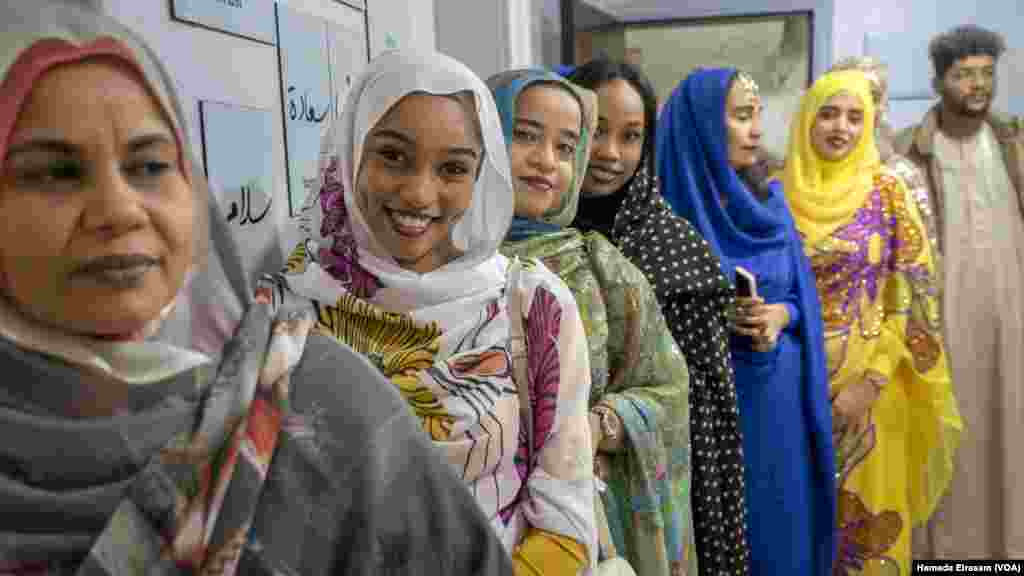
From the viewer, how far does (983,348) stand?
8.71 feet

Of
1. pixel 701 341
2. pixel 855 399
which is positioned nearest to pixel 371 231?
pixel 701 341

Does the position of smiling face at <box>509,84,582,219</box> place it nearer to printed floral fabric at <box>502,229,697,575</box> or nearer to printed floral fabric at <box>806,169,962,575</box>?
printed floral fabric at <box>502,229,697,575</box>

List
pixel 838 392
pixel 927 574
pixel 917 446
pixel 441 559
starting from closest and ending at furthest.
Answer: pixel 441 559 → pixel 838 392 → pixel 917 446 → pixel 927 574

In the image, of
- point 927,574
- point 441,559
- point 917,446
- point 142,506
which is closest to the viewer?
point 142,506

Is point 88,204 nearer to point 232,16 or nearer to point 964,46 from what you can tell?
point 232,16

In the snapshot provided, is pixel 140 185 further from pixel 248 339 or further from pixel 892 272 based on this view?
pixel 892 272

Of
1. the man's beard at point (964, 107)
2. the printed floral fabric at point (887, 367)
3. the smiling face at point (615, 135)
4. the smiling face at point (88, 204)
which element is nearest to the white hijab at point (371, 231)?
the smiling face at point (88, 204)

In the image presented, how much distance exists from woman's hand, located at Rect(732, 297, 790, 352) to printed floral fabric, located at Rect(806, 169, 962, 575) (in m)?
0.37

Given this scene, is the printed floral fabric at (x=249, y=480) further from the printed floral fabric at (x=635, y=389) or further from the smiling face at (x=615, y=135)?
the smiling face at (x=615, y=135)

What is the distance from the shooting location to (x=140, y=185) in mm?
578

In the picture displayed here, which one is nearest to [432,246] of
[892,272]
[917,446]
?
[892,272]

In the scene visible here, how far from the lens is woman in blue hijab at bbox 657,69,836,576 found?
6.16 feet

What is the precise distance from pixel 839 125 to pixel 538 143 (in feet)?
4.21

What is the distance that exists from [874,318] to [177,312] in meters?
1.96
